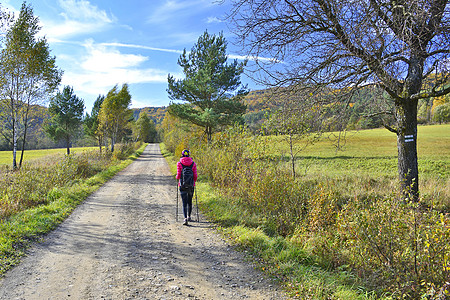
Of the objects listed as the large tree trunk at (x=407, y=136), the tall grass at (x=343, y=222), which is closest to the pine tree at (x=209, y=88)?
the tall grass at (x=343, y=222)

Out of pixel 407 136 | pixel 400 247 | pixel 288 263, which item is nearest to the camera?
pixel 400 247

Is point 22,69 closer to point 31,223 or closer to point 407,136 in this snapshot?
point 31,223

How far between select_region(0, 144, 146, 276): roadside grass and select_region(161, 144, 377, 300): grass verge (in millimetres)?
4326

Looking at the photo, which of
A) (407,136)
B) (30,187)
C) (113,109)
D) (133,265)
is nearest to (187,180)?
(133,265)

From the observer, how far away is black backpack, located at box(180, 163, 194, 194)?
24.3 feet

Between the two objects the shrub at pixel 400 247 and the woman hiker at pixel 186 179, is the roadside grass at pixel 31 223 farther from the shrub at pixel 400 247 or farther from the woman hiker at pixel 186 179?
the shrub at pixel 400 247

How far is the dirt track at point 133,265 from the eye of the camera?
143 inches

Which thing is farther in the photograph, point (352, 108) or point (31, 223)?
point (352, 108)

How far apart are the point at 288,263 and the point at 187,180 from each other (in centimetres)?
392

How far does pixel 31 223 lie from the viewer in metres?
6.25

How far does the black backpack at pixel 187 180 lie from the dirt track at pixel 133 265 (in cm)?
98

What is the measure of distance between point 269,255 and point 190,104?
1820 cm

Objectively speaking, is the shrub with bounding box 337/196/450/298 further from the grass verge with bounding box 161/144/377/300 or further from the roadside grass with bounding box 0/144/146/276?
the roadside grass with bounding box 0/144/146/276

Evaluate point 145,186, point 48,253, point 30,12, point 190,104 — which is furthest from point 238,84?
point 48,253
